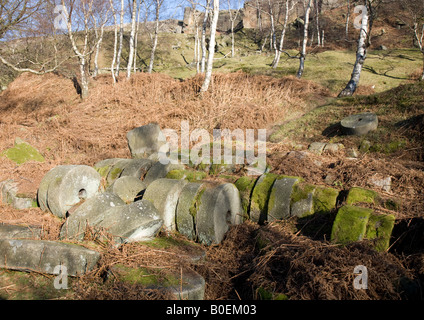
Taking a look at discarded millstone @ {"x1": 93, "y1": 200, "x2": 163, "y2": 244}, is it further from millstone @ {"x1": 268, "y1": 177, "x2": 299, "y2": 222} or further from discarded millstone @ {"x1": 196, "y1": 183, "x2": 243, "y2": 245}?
millstone @ {"x1": 268, "y1": 177, "x2": 299, "y2": 222}

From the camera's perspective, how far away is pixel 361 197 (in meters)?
4.00

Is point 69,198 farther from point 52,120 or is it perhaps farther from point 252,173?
point 52,120

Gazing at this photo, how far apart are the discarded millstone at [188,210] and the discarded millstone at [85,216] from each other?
Answer: 3.66 ft

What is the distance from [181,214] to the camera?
4363 millimetres

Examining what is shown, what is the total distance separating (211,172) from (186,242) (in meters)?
1.97

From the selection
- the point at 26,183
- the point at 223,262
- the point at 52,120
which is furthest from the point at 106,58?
the point at 223,262

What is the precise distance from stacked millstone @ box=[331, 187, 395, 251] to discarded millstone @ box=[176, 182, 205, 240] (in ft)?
6.43

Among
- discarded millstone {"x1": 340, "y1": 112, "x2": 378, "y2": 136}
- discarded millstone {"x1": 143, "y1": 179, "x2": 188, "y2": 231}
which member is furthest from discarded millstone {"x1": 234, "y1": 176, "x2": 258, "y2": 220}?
discarded millstone {"x1": 340, "y1": 112, "x2": 378, "y2": 136}

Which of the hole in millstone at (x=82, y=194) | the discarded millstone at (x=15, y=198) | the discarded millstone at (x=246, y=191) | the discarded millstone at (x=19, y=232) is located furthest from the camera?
the discarded millstone at (x=15, y=198)

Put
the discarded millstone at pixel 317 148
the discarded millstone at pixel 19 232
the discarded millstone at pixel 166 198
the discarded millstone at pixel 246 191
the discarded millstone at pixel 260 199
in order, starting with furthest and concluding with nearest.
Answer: the discarded millstone at pixel 317 148, the discarded millstone at pixel 246 191, the discarded millstone at pixel 260 199, the discarded millstone at pixel 166 198, the discarded millstone at pixel 19 232

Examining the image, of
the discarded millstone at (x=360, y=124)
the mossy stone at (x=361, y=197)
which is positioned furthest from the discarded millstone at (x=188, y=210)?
the discarded millstone at (x=360, y=124)

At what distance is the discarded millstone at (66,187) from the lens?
500 centimetres

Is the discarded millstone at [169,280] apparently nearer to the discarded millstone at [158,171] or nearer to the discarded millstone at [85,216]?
the discarded millstone at [85,216]

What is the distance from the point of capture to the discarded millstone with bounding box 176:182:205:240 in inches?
169
